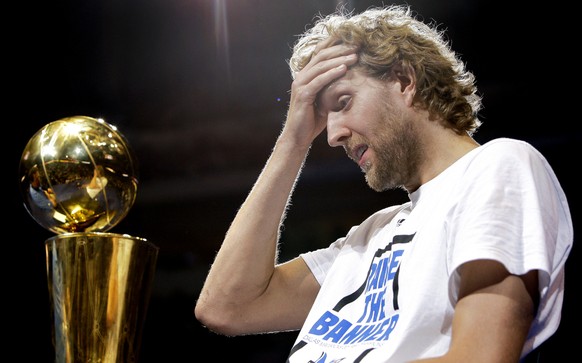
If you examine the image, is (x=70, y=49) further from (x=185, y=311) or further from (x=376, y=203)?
(x=376, y=203)

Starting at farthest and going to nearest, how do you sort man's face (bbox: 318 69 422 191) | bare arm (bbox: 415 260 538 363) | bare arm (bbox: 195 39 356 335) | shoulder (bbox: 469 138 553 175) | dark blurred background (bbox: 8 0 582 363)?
1. dark blurred background (bbox: 8 0 582 363)
2. bare arm (bbox: 195 39 356 335)
3. man's face (bbox: 318 69 422 191)
4. shoulder (bbox: 469 138 553 175)
5. bare arm (bbox: 415 260 538 363)

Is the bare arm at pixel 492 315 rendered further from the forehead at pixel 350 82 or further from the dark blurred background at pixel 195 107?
the dark blurred background at pixel 195 107

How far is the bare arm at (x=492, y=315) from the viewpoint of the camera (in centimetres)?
85

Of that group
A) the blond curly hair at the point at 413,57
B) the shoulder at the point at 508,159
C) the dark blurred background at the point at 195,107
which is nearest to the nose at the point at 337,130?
the blond curly hair at the point at 413,57

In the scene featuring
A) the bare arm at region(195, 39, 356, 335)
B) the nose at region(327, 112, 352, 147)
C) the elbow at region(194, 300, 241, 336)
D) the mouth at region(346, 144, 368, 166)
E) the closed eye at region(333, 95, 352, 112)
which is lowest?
the elbow at region(194, 300, 241, 336)

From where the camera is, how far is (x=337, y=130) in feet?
4.62

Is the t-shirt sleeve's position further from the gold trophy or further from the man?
the gold trophy

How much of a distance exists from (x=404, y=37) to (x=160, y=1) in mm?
1225

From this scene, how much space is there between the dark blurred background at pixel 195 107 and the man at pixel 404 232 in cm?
73

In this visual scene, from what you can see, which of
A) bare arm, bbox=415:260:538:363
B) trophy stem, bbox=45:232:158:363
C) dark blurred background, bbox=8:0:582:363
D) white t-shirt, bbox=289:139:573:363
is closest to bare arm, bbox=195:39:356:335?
white t-shirt, bbox=289:139:573:363

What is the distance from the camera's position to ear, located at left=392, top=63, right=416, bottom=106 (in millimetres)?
1466

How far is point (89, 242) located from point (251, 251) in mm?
436

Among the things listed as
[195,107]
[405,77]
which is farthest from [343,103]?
[195,107]

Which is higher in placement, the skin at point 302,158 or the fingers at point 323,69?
the fingers at point 323,69
